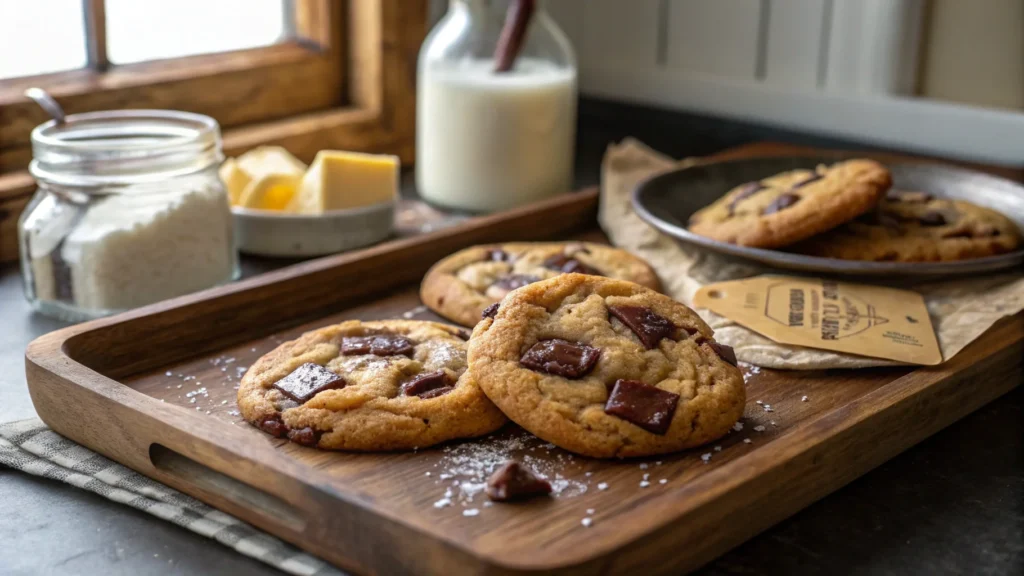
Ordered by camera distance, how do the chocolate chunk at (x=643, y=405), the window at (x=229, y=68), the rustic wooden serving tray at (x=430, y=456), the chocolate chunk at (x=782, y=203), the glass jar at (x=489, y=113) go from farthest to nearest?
1. the glass jar at (x=489, y=113)
2. the window at (x=229, y=68)
3. the chocolate chunk at (x=782, y=203)
4. the chocolate chunk at (x=643, y=405)
5. the rustic wooden serving tray at (x=430, y=456)

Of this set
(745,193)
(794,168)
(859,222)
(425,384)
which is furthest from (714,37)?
(425,384)

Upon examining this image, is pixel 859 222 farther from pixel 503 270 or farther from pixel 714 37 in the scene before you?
pixel 714 37

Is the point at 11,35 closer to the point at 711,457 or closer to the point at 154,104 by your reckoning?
the point at 154,104

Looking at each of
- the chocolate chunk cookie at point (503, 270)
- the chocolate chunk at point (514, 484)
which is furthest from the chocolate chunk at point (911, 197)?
the chocolate chunk at point (514, 484)

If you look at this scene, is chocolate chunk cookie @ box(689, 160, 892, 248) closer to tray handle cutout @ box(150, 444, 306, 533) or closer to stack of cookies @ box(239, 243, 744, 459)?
stack of cookies @ box(239, 243, 744, 459)

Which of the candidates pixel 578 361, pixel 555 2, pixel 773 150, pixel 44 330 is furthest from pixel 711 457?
pixel 555 2

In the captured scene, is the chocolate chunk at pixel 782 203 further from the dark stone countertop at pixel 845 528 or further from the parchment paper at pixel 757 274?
the dark stone countertop at pixel 845 528
